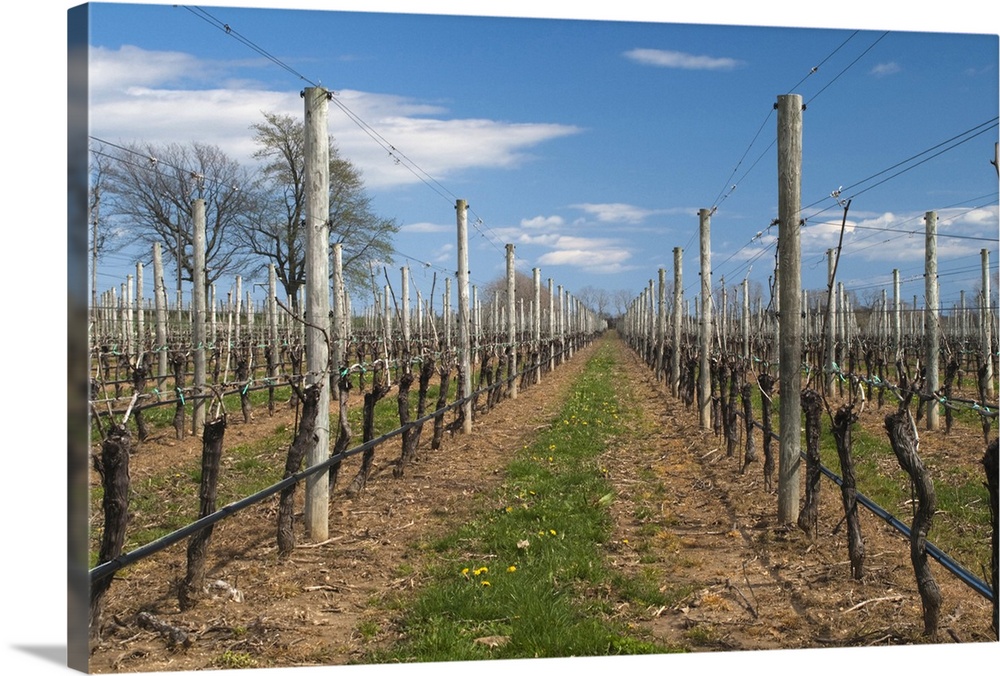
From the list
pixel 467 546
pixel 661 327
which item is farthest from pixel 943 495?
pixel 661 327

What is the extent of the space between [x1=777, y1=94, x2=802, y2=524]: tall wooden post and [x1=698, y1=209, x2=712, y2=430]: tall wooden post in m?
5.74

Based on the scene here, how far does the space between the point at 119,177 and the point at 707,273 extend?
8.71 meters

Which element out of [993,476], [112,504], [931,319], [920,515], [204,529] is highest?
[931,319]

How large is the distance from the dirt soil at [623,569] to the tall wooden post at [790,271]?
69 centimetres

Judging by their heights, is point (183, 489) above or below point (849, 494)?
below

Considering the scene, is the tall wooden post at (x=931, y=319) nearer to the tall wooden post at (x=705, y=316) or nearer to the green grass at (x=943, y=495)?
the green grass at (x=943, y=495)

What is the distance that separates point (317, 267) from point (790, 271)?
3.08 meters

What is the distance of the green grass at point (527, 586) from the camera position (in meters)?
3.81

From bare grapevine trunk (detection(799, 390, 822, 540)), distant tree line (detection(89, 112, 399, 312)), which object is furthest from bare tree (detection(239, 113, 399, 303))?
bare grapevine trunk (detection(799, 390, 822, 540))

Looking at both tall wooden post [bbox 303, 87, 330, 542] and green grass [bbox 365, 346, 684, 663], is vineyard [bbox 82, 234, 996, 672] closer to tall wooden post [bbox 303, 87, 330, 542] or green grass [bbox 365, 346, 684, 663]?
green grass [bbox 365, 346, 684, 663]

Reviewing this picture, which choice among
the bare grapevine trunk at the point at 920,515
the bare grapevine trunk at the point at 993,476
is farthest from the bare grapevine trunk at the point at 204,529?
the bare grapevine trunk at the point at 993,476

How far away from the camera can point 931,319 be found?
10.6 m

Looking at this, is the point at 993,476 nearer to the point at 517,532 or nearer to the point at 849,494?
the point at 849,494

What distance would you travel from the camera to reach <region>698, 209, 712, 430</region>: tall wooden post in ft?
38.6
